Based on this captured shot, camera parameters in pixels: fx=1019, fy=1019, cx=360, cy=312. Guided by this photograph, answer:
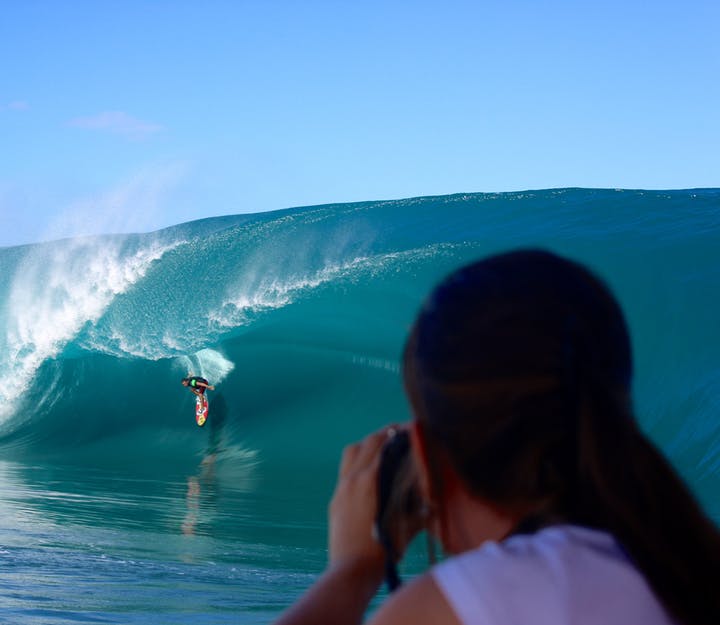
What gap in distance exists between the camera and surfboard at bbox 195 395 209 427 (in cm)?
981

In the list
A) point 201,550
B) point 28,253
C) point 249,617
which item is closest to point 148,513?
point 201,550

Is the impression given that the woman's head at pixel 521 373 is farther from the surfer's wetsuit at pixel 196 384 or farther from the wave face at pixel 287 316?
the surfer's wetsuit at pixel 196 384

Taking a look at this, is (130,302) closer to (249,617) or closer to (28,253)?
(28,253)

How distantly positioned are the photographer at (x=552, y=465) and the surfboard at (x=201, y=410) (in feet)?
29.8

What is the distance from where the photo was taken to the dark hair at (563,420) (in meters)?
0.86

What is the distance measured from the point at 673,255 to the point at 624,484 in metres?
8.86

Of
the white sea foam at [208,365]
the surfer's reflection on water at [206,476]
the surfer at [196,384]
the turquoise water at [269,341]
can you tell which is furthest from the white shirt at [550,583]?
the white sea foam at [208,365]

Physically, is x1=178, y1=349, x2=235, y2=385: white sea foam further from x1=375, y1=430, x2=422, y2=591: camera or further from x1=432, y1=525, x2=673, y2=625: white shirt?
x1=432, y1=525, x2=673, y2=625: white shirt

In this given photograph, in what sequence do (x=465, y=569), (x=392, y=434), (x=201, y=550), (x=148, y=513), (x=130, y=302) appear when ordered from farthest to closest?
(x=130, y=302), (x=148, y=513), (x=201, y=550), (x=392, y=434), (x=465, y=569)

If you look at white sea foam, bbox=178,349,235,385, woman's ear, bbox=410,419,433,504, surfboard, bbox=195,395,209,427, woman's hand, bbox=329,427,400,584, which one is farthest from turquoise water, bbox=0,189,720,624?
woman's ear, bbox=410,419,433,504

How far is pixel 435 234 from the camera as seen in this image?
10.7m

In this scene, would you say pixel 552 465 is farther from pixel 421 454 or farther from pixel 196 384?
pixel 196 384

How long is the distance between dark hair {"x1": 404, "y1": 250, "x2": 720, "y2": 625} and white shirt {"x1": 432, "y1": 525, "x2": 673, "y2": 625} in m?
0.02

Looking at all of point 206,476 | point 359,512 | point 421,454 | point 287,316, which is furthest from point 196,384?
point 421,454
